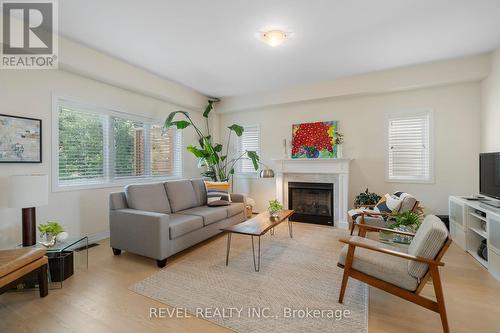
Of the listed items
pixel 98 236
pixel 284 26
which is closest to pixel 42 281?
pixel 98 236

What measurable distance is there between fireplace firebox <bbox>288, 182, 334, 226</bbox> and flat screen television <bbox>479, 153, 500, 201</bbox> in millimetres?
2243

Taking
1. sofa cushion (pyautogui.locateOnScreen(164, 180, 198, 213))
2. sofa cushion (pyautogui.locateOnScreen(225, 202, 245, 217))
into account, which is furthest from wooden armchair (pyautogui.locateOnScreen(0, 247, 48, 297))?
sofa cushion (pyautogui.locateOnScreen(225, 202, 245, 217))

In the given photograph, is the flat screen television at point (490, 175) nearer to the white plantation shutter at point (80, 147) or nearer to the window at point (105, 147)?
the window at point (105, 147)

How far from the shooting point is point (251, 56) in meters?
3.72

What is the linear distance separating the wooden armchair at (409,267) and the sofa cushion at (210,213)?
6.87ft

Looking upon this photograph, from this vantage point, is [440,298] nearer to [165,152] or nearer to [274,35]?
[274,35]

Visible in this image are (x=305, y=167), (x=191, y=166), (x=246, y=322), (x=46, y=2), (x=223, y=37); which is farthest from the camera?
(x=191, y=166)

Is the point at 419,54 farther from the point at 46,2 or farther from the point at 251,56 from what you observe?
the point at 46,2

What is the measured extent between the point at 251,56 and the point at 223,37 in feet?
2.23

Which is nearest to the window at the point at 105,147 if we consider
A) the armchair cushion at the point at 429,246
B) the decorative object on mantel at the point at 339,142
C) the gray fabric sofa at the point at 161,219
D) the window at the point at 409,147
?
the gray fabric sofa at the point at 161,219

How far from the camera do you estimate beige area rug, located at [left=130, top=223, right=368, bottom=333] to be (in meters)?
1.91

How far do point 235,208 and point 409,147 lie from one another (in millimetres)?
3475

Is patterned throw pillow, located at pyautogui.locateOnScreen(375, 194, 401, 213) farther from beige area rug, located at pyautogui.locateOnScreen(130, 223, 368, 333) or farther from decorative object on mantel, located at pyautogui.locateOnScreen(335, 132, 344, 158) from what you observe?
decorative object on mantel, located at pyautogui.locateOnScreen(335, 132, 344, 158)

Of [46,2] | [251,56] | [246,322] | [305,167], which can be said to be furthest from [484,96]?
[46,2]
